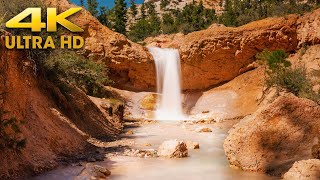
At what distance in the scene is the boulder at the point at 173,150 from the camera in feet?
38.7

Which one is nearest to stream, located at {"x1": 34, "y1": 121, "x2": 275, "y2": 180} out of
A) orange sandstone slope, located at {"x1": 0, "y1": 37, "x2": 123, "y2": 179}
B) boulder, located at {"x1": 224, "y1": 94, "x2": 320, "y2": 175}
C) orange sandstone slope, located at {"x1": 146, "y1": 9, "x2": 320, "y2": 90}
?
boulder, located at {"x1": 224, "y1": 94, "x2": 320, "y2": 175}

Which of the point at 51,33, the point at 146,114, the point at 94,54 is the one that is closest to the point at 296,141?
the point at 51,33

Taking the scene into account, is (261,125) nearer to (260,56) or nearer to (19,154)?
(19,154)

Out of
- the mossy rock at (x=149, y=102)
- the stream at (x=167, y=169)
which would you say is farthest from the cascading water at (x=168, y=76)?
the stream at (x=167, y=169)

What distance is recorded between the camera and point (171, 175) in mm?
9477

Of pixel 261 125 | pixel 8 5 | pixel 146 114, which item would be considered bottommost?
pixel 146 114

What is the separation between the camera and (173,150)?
11.9 m

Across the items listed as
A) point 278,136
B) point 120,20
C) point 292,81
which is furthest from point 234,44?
point 278,136

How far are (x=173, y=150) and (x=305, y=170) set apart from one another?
16.2 feet

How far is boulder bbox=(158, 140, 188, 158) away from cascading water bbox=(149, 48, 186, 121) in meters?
22.7

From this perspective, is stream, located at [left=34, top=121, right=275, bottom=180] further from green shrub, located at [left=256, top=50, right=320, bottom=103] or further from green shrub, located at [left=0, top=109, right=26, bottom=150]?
green shrub, located at [left=256, top=50, right=320, bottom=103]

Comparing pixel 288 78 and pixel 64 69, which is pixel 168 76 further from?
pixel 64 69

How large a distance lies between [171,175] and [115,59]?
84.8 ft

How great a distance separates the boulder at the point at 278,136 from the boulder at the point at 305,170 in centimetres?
63
